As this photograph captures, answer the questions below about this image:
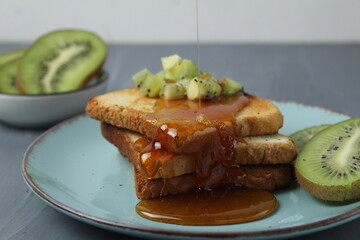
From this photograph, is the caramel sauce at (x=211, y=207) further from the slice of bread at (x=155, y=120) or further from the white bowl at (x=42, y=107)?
the white bowl at (x=42, y=107)

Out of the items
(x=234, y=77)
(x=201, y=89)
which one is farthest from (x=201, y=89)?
(x=234, y=77)

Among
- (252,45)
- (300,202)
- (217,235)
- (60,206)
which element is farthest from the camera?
(252,45)

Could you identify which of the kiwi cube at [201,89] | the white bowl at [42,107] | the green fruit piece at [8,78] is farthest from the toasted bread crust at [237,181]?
the green fruit piece at [8,78]

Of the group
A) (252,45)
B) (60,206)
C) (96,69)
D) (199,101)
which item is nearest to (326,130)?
(199,101)

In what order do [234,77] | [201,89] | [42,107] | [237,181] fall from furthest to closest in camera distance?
[234,77], [42,107], [201,89], [237,181]

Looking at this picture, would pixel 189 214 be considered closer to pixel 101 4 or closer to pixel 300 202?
pixel 300 202

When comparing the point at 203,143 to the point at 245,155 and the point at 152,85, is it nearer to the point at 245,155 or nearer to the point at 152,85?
the point at 245,155

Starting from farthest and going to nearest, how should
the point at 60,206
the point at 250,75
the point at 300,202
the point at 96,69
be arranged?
1. the point at 250,75
2. the point at 96,69
3. the point at 300,202
4. the point at 60,206
